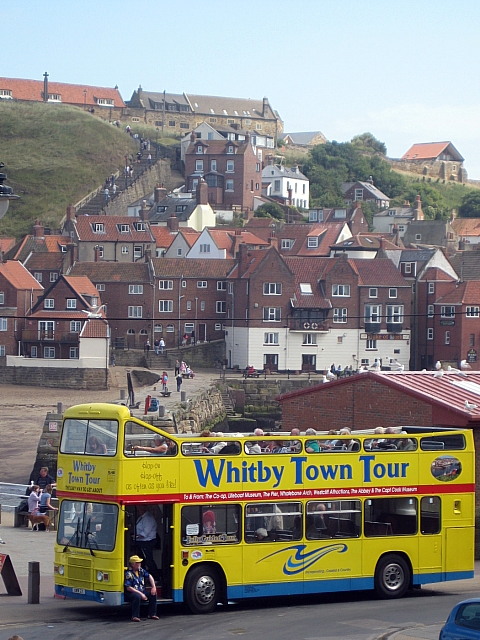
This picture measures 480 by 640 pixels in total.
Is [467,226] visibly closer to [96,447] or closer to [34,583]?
[34,583]

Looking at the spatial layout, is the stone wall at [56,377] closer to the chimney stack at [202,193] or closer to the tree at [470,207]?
the chimney stack at [202,193]

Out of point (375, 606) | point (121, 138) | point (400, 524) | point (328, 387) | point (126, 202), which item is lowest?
point (375, 606)

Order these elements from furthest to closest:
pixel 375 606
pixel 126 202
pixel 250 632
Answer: pixel 126 202 < pixel 375 606 < pixel 250 632

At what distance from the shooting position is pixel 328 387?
27.7 meters

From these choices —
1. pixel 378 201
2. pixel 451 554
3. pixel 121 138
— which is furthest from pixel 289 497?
pixel 121 138

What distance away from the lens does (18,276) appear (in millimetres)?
82812

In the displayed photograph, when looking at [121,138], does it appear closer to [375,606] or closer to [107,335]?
[107,335]

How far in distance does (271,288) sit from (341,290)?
5.33 meters

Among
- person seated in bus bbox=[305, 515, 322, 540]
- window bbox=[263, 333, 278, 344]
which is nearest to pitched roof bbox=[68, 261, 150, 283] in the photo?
window bbox=[263, 333, 278, 344]

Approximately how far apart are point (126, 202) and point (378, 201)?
33.2m

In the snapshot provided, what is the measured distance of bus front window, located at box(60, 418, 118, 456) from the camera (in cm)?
1692

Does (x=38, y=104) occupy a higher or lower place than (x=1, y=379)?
higher

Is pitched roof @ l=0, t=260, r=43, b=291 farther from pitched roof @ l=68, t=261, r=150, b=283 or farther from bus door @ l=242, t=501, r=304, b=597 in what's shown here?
bus door @ l=242, t=501, r=304, b=597

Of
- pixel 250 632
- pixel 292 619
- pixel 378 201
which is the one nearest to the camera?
pixel 250 632
